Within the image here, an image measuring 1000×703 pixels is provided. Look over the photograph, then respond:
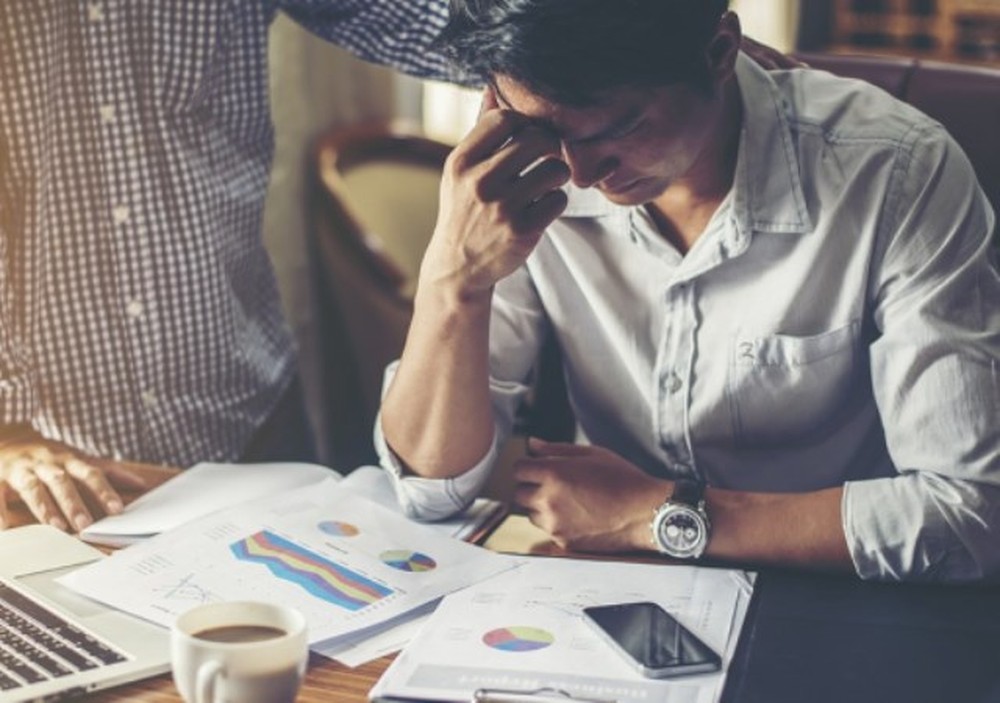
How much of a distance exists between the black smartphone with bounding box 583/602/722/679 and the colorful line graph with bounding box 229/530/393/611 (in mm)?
203

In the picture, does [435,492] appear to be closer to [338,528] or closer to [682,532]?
[338,528]

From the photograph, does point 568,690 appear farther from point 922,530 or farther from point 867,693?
point 922,530

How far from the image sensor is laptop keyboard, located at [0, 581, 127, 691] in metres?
1.11

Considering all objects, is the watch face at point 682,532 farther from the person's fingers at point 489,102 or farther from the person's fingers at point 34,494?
the person's fingers at point 34,494

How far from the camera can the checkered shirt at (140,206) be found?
1.83 metres

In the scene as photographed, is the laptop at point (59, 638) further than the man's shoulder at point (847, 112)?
No

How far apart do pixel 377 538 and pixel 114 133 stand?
773 mm

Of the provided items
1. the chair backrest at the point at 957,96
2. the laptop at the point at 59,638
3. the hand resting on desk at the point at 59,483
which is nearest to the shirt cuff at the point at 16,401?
the hand resting on desk at the point at 59,483

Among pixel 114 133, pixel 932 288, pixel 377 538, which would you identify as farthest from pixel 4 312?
pixel 932 288

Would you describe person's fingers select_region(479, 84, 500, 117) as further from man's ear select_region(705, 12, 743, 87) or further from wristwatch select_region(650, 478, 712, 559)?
wristwatch select_region(650, 478, 712, 559)

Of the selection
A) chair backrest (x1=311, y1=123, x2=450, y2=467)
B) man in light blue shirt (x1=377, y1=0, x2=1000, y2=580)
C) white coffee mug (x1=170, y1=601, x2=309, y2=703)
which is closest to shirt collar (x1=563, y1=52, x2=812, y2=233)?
man in light blue shirt (x1=377, y1=0, x2=1000, y2=580)

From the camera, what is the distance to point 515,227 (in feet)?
4.69

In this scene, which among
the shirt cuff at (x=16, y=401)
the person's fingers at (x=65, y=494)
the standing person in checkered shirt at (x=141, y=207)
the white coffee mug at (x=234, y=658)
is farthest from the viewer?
the standing person in checkered shirt at (x=141, y=207)

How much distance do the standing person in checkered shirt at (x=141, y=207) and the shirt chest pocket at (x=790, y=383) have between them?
731 mm
